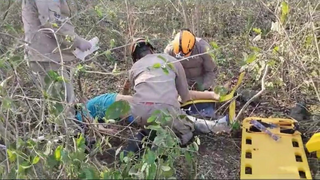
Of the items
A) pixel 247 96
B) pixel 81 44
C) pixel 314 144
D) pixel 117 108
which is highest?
pixel 81 44

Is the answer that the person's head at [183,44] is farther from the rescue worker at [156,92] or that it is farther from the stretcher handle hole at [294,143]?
the stretcher handle hole at [294,143]

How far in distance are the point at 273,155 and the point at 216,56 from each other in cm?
189

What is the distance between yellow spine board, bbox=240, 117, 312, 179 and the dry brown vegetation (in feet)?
0.48

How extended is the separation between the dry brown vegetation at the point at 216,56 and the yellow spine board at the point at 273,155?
0.15 m

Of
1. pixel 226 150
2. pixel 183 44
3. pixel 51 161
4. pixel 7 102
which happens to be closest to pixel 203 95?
pixel 183 44

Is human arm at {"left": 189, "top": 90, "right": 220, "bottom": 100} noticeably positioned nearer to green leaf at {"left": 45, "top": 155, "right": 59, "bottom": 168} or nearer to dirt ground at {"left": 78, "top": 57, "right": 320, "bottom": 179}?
dirt ground at {"left": 78, "top": 57, "right": 320, "bottom": 179}

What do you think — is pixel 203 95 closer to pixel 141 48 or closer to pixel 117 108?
pixel 141 48

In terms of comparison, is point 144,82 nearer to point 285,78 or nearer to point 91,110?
point 91,110

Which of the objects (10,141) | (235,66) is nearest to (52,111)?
(10,141)

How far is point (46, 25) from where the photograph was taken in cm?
362

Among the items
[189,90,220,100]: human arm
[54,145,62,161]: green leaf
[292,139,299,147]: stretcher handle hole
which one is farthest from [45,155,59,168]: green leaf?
[292,139,299,147]: stretcher handle hole

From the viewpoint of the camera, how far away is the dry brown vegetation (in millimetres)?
3090

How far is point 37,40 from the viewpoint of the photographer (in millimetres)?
3777

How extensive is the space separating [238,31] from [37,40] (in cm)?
310
